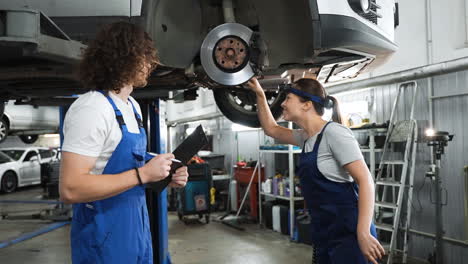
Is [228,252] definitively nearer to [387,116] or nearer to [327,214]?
[387,116]

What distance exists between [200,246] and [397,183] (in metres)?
2.57

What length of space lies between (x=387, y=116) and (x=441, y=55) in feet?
3.25

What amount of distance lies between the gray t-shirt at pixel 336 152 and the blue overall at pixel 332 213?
0.02 meters

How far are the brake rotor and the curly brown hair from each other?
2.01ft

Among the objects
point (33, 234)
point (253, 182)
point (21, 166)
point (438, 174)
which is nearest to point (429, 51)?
point (438, 174)

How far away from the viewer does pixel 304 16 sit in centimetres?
187

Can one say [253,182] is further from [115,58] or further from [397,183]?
[115,58]

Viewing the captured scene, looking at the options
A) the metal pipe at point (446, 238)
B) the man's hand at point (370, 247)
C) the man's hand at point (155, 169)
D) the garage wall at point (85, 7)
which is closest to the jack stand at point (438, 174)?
the metal pipe at point (446, 238)

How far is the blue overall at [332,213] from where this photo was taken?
1.59 metres

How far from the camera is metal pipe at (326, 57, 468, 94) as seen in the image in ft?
11.8

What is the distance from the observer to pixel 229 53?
5.68ft

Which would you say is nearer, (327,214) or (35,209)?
(327,214)

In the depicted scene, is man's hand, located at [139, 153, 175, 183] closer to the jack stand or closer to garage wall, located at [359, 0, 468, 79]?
the jack stand

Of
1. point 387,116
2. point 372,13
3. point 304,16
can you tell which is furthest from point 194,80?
point 387,116
